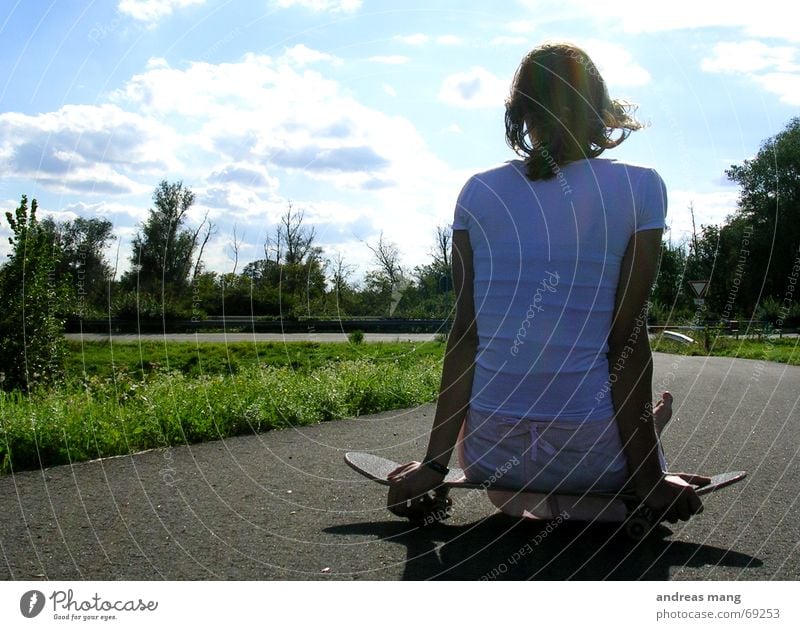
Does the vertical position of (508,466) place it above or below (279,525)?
above

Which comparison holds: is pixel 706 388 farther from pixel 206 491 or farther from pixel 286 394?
pixel 206 491

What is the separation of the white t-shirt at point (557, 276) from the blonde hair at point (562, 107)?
7 centimetres

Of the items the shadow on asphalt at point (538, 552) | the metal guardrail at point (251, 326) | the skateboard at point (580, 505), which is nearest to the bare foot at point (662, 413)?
the skateboard at point (580, 505)

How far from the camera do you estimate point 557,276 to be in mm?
2932

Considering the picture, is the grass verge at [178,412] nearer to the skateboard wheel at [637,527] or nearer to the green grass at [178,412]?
the green grass at [178,412]

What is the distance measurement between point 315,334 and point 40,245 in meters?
16.4

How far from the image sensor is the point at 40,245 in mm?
10992

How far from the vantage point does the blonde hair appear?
297 cm

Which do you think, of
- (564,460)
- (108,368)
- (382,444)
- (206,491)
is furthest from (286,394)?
(108,368)

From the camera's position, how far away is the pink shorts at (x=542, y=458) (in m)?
2.95
